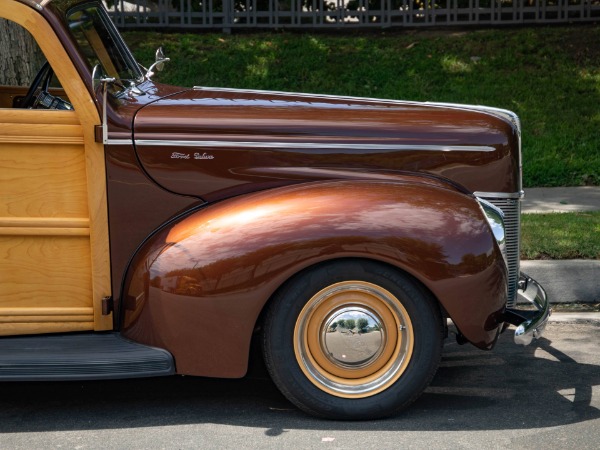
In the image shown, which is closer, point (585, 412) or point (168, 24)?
point (585, 412)

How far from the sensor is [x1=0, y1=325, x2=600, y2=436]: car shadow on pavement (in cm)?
434

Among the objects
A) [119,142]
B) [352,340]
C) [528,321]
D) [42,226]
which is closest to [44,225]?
[42,226]

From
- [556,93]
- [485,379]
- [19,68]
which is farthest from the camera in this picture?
[556,93]

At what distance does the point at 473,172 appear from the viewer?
461 centimetres

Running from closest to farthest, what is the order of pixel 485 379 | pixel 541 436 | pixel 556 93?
pixel 541 436 → pixel 485 379 → pixel 556 93

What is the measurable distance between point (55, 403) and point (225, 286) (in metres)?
1.14

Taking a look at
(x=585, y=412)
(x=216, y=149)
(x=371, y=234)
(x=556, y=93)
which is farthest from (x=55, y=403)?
(x=556, y=93)

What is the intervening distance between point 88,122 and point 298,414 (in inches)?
62.8

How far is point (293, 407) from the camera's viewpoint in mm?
4535

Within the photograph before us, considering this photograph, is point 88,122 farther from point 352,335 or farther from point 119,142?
point 352,335

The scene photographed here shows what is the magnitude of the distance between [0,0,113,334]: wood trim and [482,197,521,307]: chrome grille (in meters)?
1.80

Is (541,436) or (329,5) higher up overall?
(329,5)

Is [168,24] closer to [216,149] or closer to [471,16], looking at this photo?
[471,16]

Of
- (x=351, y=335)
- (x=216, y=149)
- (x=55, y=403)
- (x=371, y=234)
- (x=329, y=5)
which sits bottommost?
(x=55, y=403)
